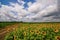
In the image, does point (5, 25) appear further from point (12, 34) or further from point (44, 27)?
point (44, 27)

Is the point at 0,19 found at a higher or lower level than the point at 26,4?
lower

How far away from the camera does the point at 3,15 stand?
117 inches

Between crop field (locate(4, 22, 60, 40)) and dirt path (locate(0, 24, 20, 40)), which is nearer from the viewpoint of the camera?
crop field (locate(4, 22, 60, 40))

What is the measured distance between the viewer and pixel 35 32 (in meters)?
2.82

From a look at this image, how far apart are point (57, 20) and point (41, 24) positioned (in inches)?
9.6

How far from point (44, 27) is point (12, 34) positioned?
1.57 feet

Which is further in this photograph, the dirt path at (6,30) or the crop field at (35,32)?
the dirt path at (6,30)

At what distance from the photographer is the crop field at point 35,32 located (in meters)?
2.79

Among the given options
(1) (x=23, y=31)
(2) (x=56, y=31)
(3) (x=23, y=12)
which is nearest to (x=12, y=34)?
(1) (x=23, y=31)

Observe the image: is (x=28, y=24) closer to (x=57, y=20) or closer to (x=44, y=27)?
(x=44, y=27)

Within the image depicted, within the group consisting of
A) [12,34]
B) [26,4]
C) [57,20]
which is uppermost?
[26,4]

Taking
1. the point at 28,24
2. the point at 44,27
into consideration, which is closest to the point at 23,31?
the point at 28,24

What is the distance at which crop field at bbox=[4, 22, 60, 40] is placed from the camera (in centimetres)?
279

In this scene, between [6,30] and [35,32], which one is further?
[6,30]
